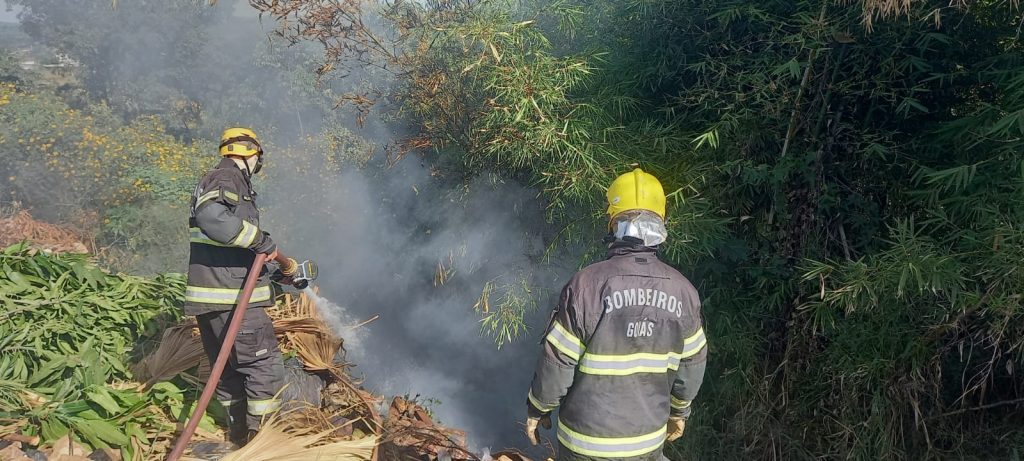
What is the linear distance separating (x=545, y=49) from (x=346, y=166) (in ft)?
22.5

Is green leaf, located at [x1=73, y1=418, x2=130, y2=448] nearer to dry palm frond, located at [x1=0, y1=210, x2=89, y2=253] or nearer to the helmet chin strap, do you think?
the helmet chin strap

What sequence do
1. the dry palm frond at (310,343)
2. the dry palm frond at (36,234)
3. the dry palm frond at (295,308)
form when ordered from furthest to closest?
the dry palm frond at (36,234)
the dry palm frond at (295,308)
the dry palm frond at (310,343)

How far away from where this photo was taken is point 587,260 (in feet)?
14.4

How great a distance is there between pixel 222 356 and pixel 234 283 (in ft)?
1.47

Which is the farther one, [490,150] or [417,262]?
[417,262]

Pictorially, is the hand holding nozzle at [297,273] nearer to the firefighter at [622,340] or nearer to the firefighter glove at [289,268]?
the firefighter glove at [289,268]

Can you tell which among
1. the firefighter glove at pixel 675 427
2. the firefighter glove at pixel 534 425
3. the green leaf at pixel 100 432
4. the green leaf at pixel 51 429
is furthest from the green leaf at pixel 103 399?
the firefighter glove at pixel 675 427

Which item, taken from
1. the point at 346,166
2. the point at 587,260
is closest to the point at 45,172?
the point at 346,166

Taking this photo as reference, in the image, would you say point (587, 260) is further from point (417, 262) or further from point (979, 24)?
point (417, 262)

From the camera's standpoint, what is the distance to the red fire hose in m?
3.20

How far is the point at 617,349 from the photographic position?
245cm

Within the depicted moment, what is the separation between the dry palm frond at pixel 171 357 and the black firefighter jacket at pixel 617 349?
8.53ft

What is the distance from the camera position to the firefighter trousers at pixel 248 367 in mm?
3531

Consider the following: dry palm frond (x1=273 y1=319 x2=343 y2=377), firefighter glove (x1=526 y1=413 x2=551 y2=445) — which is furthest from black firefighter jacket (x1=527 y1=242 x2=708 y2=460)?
dry palm frond (x1=273 y1=319 x2=343 y2=377)
